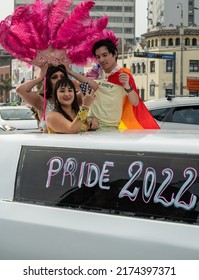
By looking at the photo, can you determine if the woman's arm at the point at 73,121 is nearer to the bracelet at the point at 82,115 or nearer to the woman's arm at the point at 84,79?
the bracelet at the point at 82,115

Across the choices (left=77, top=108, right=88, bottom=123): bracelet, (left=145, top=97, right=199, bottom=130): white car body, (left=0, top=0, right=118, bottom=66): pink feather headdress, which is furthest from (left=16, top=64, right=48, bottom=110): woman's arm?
(left=145, top=97, right=199, bottom=130): white car body

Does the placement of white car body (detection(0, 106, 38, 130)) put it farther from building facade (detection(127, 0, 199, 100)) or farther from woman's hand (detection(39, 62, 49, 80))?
building facade (detection(127, 0, 199, 100))

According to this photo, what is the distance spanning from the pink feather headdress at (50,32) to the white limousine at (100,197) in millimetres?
1633

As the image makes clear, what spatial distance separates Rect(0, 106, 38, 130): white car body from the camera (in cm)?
1347

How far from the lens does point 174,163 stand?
102 inches

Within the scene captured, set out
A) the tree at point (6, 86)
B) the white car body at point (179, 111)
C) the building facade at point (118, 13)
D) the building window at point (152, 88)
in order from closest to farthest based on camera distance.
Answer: the white car body at point (179, 111) < the building window at point (152, 88) < the tree at point (6, 86) < the building facade at point (118, 13)

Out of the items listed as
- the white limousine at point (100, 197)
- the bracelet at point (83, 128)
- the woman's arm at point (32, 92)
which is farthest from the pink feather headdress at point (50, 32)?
the white limousine at point (100, 197)

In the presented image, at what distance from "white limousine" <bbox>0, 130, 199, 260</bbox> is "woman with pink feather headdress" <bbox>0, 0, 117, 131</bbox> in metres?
1.46

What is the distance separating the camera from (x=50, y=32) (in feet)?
15.0

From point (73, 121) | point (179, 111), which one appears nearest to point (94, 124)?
point (73, 121)

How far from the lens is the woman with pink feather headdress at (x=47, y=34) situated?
4.51m

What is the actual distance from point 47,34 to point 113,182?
7.29ft
